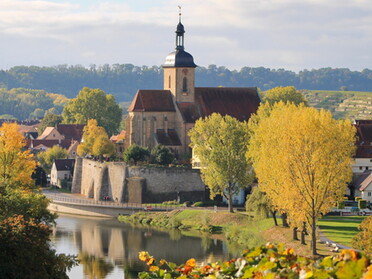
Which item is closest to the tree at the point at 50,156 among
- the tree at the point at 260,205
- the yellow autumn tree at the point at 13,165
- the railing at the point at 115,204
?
the railing at the point at 115,204

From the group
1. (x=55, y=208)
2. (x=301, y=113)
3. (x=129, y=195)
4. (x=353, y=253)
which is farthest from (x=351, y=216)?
(x=353, y=253)

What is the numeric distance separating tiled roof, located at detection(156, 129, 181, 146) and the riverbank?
13.3 m

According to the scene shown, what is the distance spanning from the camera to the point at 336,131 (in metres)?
53.2

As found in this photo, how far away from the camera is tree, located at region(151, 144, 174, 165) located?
86375mm

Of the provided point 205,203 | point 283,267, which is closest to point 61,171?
point 205,203

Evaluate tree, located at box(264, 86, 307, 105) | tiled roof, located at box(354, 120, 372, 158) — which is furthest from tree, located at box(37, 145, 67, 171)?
tiled roof, located at box(354, 120, 372, 158)

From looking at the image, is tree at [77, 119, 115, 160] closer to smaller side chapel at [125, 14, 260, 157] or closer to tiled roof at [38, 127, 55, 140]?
smaller side chapel at [125, 14, 260, 157]

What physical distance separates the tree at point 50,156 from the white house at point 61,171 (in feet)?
23.7

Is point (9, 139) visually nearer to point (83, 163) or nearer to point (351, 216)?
point (351, 216)

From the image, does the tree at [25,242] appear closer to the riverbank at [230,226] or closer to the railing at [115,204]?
the riverbank at [230,226]

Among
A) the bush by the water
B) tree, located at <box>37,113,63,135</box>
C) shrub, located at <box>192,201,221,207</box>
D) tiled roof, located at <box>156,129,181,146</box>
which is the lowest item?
shrub, located at <box>192,201,221,207</box>

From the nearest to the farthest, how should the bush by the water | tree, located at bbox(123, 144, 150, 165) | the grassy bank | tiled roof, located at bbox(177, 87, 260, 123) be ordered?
the bush by the water
the grassy bank
tree, located at bbox(123, 144, 150, 165)
tiled roof, located at bbox(177, 87, 260, 123)

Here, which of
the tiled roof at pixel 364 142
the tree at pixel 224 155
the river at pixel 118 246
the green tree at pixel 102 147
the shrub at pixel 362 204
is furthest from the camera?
the green tree at pixel 102 147

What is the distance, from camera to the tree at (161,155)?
283 feet
